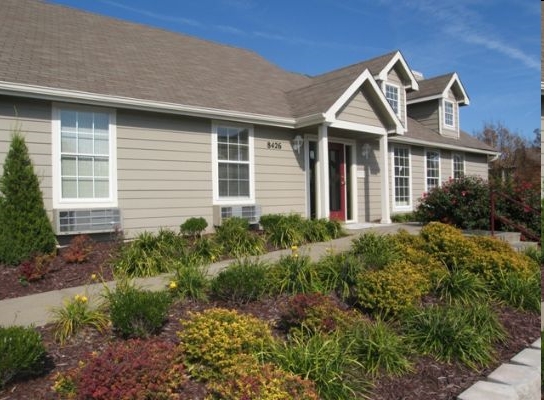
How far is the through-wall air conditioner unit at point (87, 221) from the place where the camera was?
319 inches

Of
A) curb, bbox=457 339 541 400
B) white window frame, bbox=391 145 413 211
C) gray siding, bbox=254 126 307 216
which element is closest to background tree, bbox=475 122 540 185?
white window frame, bbox=391 145 413 211

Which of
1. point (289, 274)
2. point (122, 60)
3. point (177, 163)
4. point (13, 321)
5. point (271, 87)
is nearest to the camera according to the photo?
point (13, 321)

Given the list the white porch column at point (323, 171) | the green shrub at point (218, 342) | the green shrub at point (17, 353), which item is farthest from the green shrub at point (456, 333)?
the white porch column at point (323, 171)

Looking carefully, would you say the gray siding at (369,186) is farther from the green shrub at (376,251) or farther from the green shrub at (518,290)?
the green shrub at (518,290)

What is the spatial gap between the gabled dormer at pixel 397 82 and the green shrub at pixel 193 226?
851cm

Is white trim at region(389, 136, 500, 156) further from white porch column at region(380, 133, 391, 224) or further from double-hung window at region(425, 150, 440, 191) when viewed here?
white porch column at region(380, 133, 391, 224)

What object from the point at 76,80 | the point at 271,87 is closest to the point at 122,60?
the point at 76,80

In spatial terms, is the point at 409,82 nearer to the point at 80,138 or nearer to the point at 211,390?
the point at 80,138

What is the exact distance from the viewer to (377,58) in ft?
A: 51.0

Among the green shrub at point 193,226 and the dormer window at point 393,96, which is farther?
the dormer window at point 393,96

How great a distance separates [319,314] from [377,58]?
42.5 ft

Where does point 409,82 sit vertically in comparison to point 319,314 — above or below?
above

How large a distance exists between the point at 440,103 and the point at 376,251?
13384 millimetres

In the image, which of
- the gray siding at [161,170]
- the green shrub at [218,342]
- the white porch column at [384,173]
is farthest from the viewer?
the white porch column at [384,173]
